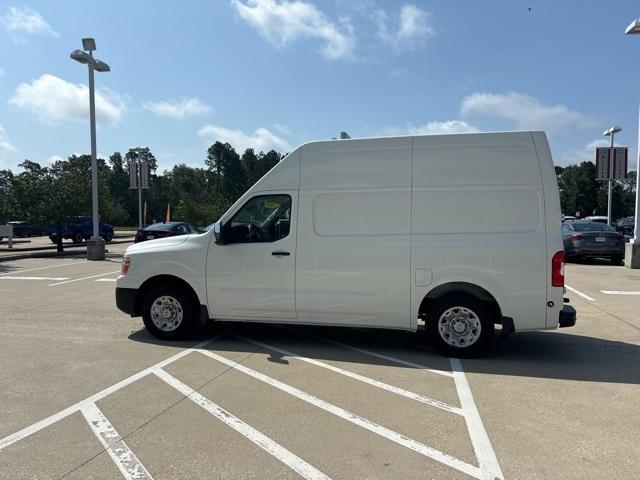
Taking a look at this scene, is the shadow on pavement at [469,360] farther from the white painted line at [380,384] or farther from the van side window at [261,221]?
the van side window at [261,221]

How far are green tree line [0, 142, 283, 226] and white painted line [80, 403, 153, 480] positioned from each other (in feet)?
65.4

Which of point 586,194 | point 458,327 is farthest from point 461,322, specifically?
point 586,194

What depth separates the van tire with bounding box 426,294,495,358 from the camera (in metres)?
5.77

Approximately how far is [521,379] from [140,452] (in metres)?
3.83

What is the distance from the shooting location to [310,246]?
6109 mm

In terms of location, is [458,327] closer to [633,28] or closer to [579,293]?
[579,293]

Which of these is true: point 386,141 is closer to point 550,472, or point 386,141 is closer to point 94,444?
point 550,472

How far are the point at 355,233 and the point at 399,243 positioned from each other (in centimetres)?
55

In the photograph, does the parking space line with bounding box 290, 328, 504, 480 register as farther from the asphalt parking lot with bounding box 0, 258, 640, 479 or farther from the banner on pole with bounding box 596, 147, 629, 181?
the banner on pole with bounding box 596, 147, 629, 181

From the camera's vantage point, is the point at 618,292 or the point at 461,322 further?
the point at 618,292

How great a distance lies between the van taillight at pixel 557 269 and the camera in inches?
215

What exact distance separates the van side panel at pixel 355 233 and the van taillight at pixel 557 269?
1.60 m

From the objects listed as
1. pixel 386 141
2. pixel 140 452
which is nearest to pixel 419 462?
pixel 140 452

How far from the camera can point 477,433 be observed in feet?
12.7
